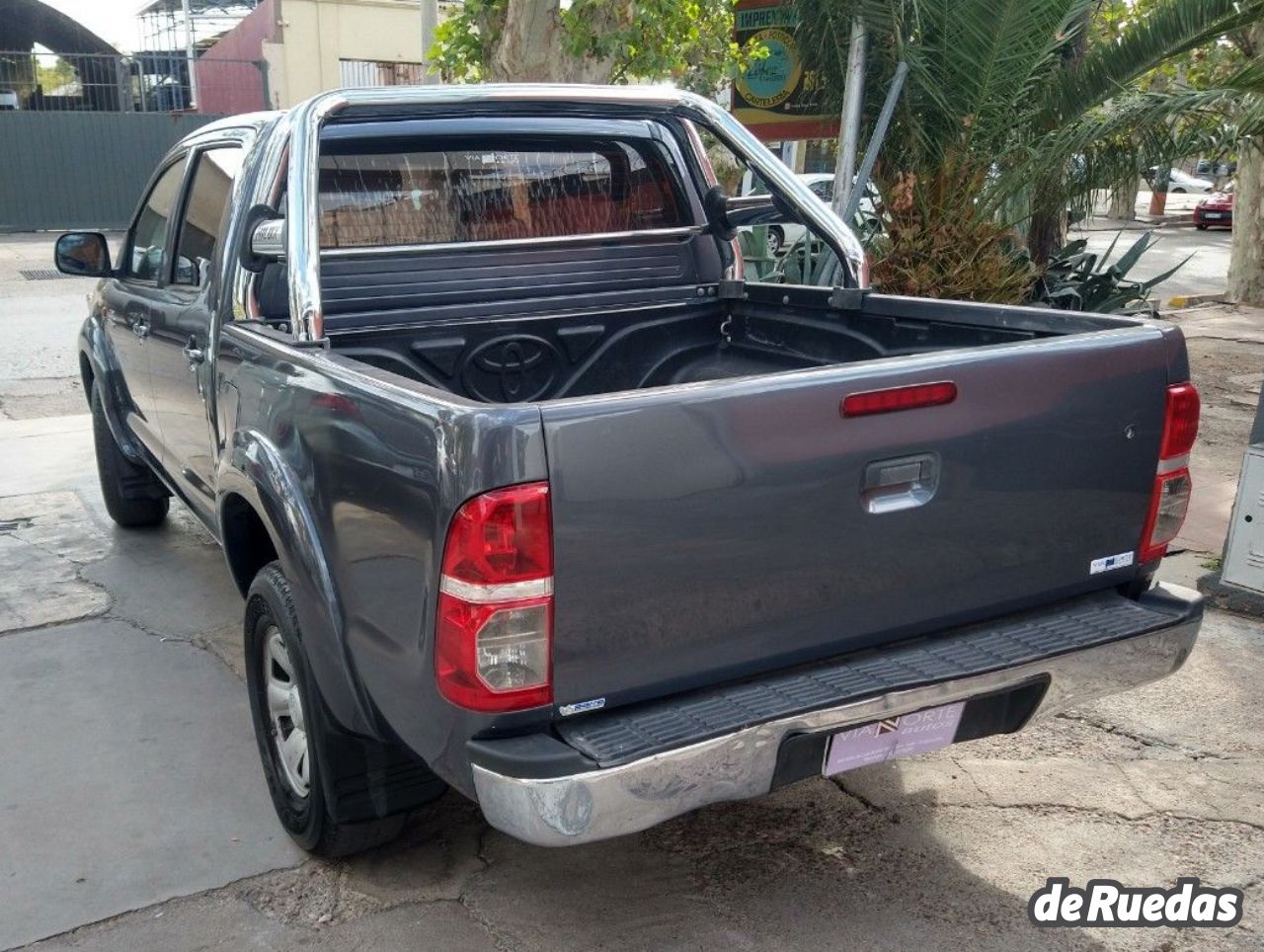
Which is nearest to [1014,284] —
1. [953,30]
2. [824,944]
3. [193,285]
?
[953,30]

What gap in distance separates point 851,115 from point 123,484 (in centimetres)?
472

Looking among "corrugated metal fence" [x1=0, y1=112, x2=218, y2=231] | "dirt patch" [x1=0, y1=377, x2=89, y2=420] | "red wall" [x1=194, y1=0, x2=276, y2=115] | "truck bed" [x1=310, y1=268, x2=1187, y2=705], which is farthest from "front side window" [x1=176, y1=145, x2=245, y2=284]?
"red wall" [x1=194, y1=0, x2=276, y2=115]

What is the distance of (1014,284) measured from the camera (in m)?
8.31

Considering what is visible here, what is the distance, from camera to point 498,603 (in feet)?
8.07

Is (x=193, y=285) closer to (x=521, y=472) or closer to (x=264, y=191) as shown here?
(x=264, y=191)

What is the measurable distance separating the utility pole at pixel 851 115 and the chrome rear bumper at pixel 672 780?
18.0 feet

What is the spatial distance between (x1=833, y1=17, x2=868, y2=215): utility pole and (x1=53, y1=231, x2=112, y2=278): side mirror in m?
4.38

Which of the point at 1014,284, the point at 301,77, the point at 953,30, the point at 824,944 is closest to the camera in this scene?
the point at 824,944

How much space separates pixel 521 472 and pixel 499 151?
2245mm

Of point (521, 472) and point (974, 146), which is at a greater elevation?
point (974, 146)

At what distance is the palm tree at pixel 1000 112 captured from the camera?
759 centimetres

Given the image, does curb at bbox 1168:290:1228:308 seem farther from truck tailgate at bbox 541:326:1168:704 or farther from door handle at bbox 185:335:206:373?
door handle at bbox 185:335:206:373

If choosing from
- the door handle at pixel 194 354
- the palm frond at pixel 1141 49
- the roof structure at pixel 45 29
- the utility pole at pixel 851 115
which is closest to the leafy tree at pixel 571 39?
the utility pole at pixel 851 115

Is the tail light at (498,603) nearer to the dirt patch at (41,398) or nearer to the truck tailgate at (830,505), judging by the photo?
the truck tailgate at (830,505)
